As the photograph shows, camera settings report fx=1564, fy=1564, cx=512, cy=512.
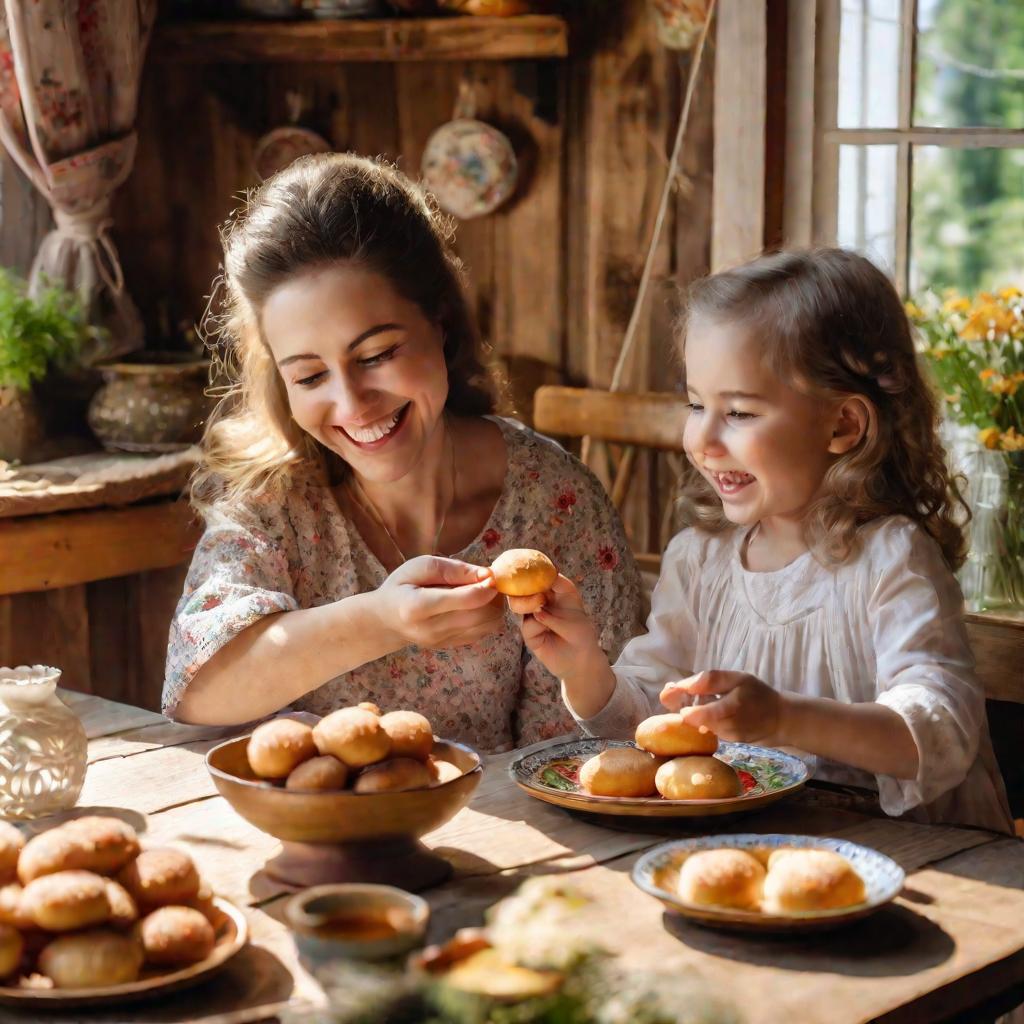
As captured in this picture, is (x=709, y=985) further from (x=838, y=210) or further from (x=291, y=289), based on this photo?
(x=838, y=210)

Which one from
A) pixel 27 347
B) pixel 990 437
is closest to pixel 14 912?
pixel 990 437

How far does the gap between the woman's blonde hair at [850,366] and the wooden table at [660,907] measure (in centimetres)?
41

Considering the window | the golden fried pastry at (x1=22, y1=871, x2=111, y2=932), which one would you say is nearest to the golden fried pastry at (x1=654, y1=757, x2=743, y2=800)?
the golden fried pastry at (x1=22, y1=871, x2=111, y2=932)

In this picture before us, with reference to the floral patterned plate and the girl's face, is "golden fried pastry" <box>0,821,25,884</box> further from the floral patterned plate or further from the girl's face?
the girl's face

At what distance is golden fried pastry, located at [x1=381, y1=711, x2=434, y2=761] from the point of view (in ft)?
4.38

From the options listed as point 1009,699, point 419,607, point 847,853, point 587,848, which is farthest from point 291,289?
point 1009,699

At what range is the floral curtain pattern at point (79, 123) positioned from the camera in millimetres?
3062

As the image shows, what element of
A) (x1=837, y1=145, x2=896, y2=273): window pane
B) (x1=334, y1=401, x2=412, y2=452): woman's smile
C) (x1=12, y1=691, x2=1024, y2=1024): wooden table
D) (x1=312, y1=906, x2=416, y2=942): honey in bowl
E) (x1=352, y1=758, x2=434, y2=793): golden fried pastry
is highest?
(x1=837, y1=145, x2=896, y2=273): window pane

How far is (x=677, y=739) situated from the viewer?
60.0 inches

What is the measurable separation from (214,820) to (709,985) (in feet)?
1.99

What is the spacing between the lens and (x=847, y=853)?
4.46ft

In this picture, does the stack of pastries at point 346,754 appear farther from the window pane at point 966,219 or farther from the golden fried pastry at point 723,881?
the window pane at point 966,219

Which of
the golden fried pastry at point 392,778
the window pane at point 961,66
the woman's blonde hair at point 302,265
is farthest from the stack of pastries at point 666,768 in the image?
the window pane at point 961,66

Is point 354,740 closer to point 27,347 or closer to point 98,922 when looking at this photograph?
point 98,922
